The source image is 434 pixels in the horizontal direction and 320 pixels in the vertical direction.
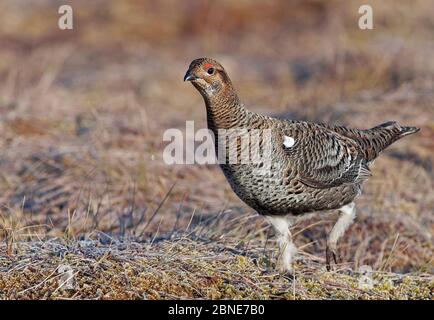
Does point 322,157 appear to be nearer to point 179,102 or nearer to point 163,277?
point 163,277

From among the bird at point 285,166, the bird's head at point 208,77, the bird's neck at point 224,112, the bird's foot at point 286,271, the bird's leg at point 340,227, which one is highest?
the bird's head at point 208,77

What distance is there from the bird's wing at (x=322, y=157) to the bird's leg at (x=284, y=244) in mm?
326

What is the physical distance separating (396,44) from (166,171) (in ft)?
21.6

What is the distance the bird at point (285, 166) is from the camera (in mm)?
4852

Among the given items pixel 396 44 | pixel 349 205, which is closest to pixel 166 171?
pixel 349 205

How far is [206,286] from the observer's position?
457 cm

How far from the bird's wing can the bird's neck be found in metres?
0.41

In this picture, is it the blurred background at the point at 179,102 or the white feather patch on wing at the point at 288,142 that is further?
the blurred background at the point at 179,102

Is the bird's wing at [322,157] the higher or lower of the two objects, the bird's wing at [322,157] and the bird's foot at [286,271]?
the higher

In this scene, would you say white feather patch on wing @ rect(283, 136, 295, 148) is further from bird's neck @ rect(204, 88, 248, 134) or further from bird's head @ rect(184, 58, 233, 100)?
bird's head @ rect(184, 58, 233, 100)

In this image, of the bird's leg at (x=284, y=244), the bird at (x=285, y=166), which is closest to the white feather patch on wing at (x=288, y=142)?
the bird at (x=285, y=166)

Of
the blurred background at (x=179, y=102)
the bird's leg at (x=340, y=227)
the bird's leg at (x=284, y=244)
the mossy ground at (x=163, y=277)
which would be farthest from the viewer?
the blurred background at (x=179, y=102)

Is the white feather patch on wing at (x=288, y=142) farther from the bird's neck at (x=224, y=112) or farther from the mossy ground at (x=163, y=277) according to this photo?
the mossy ground at (x=163, y=277)

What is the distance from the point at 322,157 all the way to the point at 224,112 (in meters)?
0.94
